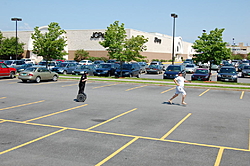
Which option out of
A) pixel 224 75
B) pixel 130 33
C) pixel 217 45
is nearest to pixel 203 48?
pixel 217 45

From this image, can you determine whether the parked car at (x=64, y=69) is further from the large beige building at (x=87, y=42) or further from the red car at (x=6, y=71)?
the large beige building at (x=87, y=42)

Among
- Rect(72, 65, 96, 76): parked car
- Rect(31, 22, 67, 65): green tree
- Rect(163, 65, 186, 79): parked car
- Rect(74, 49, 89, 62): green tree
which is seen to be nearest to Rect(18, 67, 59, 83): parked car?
Rect(72, 65, 96, 76): parked car

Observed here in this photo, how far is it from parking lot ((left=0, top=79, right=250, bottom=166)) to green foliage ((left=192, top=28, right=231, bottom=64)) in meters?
15.9

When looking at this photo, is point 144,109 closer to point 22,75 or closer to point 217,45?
point 22,75

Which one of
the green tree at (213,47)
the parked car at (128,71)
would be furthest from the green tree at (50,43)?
the green tree at (213,47)

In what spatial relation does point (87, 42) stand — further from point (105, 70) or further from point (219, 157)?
point (219, 157)

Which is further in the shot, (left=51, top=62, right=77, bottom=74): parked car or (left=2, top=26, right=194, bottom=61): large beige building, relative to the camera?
(left=2, top=26, right=194, bottom=61): large beige building

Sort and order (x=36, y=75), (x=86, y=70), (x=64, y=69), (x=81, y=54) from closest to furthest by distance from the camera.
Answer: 1. (x=36, y=75)
2. (x=86, y=70)
3. (x=64, y=69)
4. (x=81, y=54)

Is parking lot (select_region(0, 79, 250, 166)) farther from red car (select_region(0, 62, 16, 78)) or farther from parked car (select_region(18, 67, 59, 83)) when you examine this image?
red car (select_region(0, 62, 16, 78))

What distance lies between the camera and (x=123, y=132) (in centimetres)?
1016

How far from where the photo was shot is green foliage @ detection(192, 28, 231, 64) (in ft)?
106

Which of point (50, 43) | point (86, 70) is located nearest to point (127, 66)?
point (86, 70)

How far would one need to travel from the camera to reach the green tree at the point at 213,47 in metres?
32.2

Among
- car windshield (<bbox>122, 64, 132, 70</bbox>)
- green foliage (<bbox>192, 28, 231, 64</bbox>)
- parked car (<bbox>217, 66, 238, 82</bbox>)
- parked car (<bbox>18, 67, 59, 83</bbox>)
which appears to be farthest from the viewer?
car windshield (<bbox>122, 64, 132, 70</bbox>)
